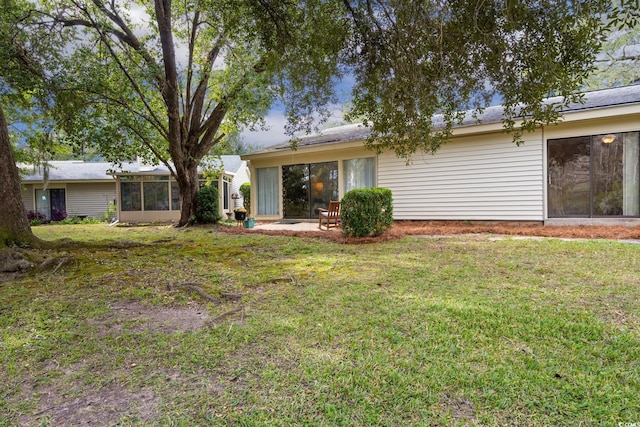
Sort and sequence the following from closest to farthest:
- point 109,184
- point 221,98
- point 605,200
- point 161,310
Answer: point 161,310, point 605,200, point 221,98, point 109,184

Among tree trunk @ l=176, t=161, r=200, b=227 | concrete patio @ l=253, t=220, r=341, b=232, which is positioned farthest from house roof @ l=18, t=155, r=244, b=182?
concrete patio @ l=253, t=220, r=341, b=232

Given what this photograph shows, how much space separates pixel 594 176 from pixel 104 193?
23022 millimetres

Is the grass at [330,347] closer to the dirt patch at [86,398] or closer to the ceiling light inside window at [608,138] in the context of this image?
the dirt patch at [86,398]

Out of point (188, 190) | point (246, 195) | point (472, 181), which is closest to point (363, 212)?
point (472, 181)

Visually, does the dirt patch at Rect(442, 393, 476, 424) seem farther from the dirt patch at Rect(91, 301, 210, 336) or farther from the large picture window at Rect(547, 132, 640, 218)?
the large picture window at Rect(547, 132, 640, 218)

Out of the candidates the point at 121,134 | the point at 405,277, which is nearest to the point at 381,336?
the point at 405,277

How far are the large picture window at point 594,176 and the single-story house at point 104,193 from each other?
14022 mm

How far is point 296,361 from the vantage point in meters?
2.18

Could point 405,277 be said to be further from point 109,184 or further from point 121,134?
point 109,184

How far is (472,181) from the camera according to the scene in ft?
32.0

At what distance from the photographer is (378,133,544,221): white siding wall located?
351 inches

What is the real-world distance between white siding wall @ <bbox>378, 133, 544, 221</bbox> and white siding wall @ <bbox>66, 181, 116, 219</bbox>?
1714cm

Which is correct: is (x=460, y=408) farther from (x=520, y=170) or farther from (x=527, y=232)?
(x=520, y=170)

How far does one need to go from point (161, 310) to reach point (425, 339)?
2.40m
